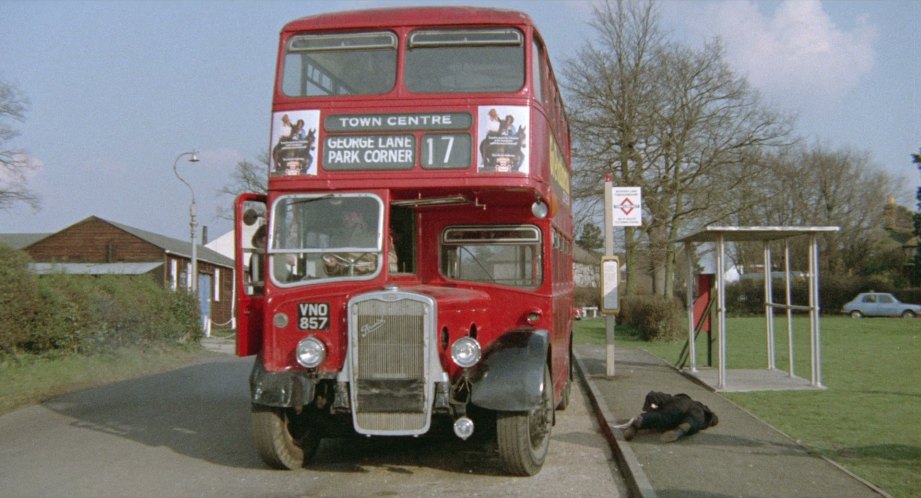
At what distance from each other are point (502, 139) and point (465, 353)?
203 cm

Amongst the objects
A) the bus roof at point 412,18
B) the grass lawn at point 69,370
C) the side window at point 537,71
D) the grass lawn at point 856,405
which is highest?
the bus roof at point 412,18

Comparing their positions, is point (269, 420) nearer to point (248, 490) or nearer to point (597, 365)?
point (248, 490)

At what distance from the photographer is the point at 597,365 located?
Answer: 17.6 metres

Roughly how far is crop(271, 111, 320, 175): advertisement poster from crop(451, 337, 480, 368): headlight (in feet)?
7.00

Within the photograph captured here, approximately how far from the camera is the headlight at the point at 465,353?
745 cm

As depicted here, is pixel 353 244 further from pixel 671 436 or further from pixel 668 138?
pixel 668 138

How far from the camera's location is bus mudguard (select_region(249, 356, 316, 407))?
7336mm

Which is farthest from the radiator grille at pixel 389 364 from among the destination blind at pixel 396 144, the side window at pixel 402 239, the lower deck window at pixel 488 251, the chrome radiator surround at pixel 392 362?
the lower deck window at pixel 488 251

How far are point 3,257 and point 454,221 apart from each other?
37.3ft

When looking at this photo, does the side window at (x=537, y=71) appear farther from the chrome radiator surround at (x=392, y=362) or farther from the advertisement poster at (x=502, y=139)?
the chrome radiator surround at (x=392, y=362)

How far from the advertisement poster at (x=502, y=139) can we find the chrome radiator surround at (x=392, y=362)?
4.85ft

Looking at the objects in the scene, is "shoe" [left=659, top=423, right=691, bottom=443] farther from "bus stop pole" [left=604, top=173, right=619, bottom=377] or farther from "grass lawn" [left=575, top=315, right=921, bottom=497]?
"bus stop pole" [left=604, top=173, right=619, bottom=377]

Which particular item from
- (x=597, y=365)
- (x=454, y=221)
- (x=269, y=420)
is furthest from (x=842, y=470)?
(x=597, y=365)

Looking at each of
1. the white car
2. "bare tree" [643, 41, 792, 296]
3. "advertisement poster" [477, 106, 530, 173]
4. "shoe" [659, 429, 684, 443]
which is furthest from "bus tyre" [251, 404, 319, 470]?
the white car
